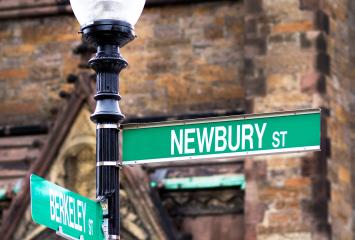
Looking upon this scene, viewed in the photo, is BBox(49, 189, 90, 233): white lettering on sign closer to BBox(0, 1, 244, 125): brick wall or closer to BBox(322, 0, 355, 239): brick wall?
BBox(322, 0, 355, 239): brick wall

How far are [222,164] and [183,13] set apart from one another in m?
2.49

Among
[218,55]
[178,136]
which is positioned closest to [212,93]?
[218,55]

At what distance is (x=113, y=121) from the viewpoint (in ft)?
33.4

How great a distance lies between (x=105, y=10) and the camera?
32.4 ft

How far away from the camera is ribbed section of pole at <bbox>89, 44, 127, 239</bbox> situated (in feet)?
33.0

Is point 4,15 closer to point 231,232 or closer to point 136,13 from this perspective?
point 231,232

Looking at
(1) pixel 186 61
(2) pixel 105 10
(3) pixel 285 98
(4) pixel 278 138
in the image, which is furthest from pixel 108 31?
(1) pixel 186 61

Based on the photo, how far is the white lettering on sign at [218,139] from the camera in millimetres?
10242

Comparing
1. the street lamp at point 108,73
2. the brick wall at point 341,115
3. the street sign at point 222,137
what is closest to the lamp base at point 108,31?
the street lamp at point 108,73

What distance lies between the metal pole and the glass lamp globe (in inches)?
1.3

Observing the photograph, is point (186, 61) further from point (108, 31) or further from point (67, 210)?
point (67, 210)

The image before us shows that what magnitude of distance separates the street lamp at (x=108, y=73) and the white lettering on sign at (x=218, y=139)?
1.44 ft

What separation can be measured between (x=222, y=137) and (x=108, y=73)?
0.81m

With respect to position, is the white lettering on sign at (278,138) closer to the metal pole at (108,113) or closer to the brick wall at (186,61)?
the metal pole at (108,113)
